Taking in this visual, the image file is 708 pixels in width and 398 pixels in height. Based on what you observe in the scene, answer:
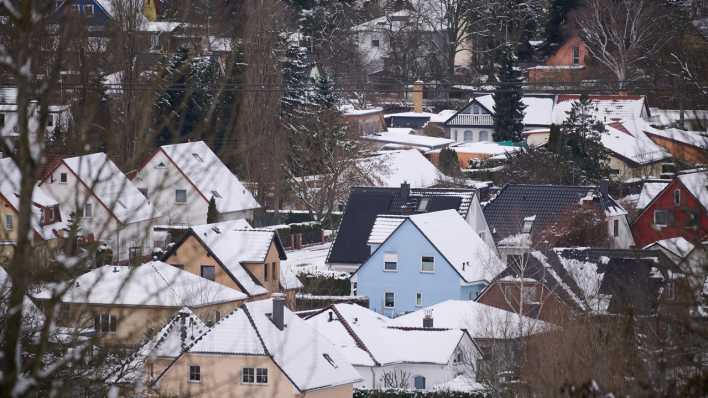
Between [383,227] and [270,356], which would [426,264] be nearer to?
[383,227]

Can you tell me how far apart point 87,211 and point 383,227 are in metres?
27.1

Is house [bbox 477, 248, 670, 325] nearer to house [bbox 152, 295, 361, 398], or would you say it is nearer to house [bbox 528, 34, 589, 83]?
house [bbox 152, 295, 361, 398]

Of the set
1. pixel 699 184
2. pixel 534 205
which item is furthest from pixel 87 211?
pixel 534 205

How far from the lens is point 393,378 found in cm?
2384

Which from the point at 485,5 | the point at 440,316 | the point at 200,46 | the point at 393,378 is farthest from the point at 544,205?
the point at 200,46

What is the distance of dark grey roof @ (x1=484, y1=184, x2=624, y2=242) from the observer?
32281mm

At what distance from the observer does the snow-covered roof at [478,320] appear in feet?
77.5

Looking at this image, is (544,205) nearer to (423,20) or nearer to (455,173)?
(455,173)

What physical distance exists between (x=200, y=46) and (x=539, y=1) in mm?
51097

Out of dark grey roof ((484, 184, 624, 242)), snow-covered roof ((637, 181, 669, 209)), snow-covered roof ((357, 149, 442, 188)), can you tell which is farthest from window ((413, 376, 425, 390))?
snow-covered roof ((357, 149, 442, 188))

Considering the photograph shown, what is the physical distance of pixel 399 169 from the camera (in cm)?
3997

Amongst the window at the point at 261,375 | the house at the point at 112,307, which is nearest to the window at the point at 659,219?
the window at the point at 261,375

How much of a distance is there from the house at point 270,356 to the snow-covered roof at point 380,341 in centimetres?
170

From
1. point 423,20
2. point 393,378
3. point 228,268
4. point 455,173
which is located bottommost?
point 393,378
